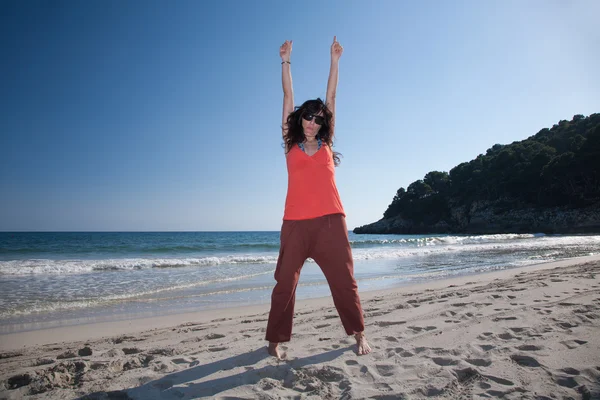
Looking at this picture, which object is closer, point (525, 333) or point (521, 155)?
point (525, 333)

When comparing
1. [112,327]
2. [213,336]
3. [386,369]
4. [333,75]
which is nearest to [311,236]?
[386,369]

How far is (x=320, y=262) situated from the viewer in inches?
104

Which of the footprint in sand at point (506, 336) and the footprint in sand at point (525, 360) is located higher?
the footprint in sand at point (525, 360)

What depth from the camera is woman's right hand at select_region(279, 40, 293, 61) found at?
3131 mm

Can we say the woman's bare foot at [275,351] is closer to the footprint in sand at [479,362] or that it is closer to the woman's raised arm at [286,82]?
the footprint in sand at [479,362]

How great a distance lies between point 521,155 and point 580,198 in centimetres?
1308

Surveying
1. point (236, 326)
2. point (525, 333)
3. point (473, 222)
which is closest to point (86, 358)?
point (236, 326)

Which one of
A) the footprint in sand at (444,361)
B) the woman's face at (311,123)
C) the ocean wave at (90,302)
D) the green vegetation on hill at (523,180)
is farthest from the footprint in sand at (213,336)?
the green vegetation on hill at (523,180)

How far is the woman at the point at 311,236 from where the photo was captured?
101 inches

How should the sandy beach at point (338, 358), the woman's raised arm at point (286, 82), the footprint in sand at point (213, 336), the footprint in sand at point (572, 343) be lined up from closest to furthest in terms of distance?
the sandy beach at point (338, 358)
the footprint in sand at point (572, 343)
the woman's raised arm at point (286, 82)
the footprint in sand at point (213, 336)

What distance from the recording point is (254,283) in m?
8.14

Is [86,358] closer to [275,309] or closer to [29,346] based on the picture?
[29,346]

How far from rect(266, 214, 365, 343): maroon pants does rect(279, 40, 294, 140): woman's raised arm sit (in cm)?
88

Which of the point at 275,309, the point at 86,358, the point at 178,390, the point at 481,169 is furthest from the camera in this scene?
the point at 481,169
